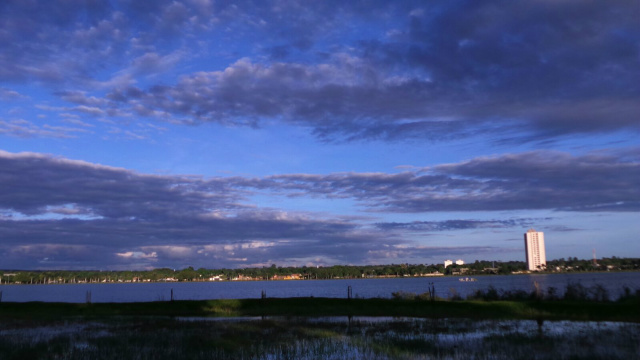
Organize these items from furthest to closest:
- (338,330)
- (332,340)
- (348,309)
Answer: (348,309)
(338,330)
(332,340)

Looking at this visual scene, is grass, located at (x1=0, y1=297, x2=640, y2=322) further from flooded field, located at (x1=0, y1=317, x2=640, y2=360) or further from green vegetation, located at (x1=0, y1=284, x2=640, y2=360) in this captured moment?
flooded field, located at (x1=0, y1=317, x2=640, y2=360)

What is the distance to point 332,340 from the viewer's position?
81.3 ft

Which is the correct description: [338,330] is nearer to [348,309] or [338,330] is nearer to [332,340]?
[332,340]

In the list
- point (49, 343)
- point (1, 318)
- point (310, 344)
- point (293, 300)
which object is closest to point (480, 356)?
point (310, 344)

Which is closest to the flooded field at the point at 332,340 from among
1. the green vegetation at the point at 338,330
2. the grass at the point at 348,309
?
the green vegetation at the point at 338,330

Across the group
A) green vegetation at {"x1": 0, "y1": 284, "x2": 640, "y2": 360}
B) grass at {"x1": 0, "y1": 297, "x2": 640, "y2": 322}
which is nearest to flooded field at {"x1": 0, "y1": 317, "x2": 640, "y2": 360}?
green vegetation at {"x1": 0, "y1": 284, "x2": 640, "y2": 360}

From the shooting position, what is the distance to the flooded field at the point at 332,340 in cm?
2041

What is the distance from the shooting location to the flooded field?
66.9ft

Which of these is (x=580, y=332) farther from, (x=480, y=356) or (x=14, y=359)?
(x=14, y=359)

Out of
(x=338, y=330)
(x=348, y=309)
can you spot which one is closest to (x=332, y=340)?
(x=338, y=330)

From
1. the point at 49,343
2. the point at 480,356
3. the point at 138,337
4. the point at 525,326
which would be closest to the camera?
the point at 480,356

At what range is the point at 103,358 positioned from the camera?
790 inches

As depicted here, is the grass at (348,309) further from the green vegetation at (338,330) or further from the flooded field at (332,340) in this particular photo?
the flooded field at (332,340)

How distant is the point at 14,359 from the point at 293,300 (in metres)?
31.3
